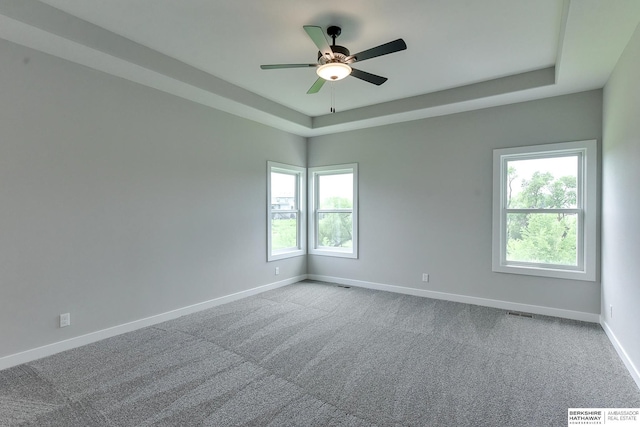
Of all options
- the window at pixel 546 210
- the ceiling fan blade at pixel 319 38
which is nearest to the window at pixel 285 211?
the ceiling fan blade at pixel 319 38

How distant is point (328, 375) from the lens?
2488 mm

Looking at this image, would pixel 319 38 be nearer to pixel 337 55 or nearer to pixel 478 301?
pixel 337 55

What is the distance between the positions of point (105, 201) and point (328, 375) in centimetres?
274

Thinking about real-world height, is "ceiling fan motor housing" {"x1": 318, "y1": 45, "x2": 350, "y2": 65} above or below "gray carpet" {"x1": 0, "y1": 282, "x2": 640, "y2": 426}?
above

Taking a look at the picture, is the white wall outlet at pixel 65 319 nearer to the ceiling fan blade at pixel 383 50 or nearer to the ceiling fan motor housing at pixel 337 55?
the ceiling fan motor housing at pixel 337 55

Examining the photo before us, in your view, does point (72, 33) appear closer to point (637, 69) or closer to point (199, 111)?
point (199, 111)

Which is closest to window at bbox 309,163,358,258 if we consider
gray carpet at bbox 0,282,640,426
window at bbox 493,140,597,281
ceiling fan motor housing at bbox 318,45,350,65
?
gray carpet at bbox 0,282,640,426

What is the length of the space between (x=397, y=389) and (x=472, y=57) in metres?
3.23

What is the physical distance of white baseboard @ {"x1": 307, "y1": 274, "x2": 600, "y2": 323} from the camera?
3690 mm

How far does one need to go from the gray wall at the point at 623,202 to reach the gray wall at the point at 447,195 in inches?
15.0

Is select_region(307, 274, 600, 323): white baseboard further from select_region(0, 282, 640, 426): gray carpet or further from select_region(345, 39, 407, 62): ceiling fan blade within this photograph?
select_region(345, 39, 407, 62): ceiling fan blade

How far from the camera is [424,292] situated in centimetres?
468

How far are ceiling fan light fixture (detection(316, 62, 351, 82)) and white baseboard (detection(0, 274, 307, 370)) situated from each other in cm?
317

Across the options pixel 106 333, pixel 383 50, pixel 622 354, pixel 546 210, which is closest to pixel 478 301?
pixel 546 210
